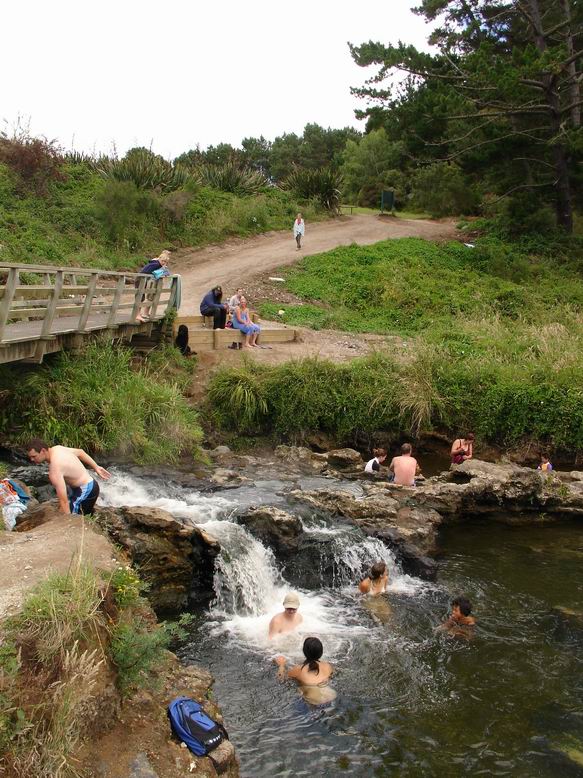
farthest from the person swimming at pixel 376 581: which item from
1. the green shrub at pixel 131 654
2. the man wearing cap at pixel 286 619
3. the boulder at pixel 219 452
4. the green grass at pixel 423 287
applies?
the green grass at pixel 423 287

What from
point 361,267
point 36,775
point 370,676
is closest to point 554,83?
point 361,267

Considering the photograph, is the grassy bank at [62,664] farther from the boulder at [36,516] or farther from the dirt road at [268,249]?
the dirt road at [268,249]

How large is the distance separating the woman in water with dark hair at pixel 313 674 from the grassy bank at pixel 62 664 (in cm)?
171

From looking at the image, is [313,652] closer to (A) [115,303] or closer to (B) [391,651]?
(B) [391,651]

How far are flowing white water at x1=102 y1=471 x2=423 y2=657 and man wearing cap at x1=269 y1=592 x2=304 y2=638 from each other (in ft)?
0.33

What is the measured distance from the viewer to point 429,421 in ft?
46.6

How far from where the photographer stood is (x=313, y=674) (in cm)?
702

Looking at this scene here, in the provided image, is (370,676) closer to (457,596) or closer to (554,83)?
(457,596)

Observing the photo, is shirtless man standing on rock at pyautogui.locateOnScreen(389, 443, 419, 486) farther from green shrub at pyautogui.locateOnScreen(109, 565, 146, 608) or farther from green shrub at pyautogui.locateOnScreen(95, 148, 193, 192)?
green shrub at pyautogui.locateOnScreen(95, 148, 193, 192)

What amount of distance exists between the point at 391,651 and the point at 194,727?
297 cm

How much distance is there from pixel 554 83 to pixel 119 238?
15.5 m

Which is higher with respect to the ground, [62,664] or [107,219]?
[107,219]

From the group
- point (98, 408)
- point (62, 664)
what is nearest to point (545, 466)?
point (98, 408)

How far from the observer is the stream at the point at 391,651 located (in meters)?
6.09
